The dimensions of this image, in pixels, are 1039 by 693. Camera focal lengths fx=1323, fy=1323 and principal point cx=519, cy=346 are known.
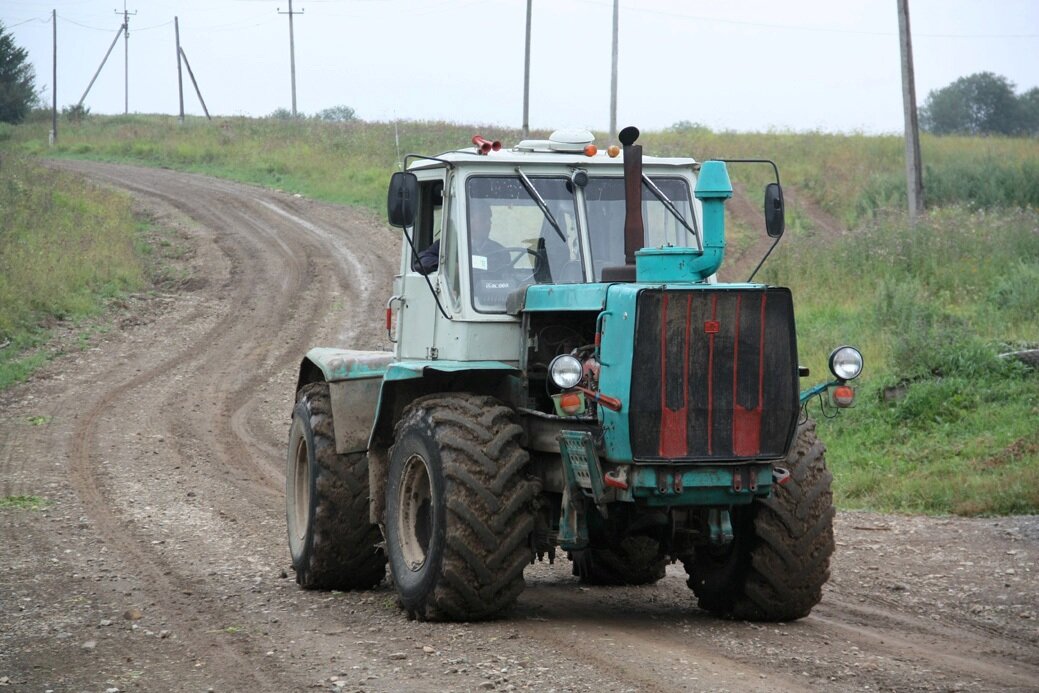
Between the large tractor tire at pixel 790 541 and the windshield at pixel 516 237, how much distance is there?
1.70 m

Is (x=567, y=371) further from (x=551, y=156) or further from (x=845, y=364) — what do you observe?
→ (x=551, y=156)

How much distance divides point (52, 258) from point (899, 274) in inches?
611

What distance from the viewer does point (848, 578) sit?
9.08m

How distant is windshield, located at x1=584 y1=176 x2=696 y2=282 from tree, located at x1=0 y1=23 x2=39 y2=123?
2110 inches

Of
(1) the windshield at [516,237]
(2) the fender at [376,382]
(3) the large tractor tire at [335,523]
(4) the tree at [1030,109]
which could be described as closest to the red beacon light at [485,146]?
(1) the windshield at [516,237]

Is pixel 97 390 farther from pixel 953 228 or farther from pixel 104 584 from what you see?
pixel 953 228

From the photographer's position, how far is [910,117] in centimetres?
2492

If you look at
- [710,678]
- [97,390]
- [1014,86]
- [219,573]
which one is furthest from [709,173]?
[1014,86]

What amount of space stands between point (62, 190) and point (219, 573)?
81.6ft

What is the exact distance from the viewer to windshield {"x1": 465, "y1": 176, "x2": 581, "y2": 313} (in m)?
7.87

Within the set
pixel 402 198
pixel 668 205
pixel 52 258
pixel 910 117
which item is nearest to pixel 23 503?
pixel 402 198

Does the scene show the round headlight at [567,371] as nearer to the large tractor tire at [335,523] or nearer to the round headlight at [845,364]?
the round headlight at [845,364]

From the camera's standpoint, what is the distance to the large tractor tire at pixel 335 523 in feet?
28.9

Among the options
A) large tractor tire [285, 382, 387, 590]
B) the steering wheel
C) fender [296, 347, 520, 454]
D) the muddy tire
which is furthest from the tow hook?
large tractor tire [285, 382, 387, 590]
